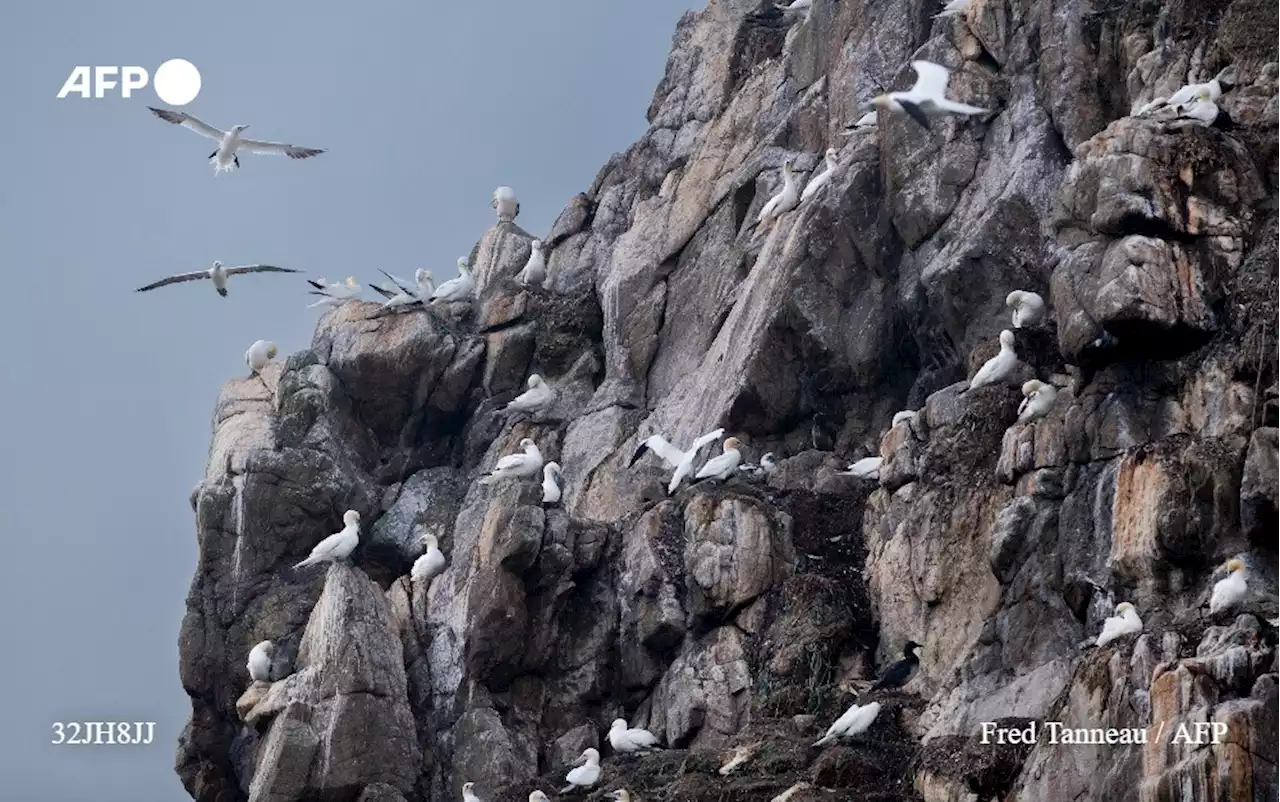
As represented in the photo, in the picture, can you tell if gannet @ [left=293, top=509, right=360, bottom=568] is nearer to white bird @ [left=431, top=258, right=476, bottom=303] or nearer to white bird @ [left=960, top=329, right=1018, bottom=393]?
white bird @ [left=431, top=258, right=476, bottom=303]

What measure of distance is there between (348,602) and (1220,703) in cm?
1560

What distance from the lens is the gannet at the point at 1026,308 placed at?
110 feet

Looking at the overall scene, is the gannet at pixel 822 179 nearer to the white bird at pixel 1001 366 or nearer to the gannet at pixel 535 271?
the white bird at pixel 1001 366

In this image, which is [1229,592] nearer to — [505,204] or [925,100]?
[925,100]

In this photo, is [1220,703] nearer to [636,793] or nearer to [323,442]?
[636,793]

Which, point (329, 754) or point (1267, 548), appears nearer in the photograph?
point (1267, 548)

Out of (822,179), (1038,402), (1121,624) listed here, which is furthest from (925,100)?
(1121,624)

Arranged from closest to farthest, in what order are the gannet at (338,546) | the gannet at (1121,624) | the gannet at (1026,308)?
the gannet at (1121,624) < the gannet at (1026,308) < the gannet at (338,546)

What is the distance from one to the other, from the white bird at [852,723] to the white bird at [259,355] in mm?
17261

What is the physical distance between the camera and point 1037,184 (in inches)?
1375

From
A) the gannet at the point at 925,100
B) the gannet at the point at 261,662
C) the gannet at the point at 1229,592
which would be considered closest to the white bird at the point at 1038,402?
the gannet at the point at 925,100

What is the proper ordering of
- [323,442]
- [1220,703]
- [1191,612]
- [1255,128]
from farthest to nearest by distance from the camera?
1. [323,442]
2. [1255,128]
3. [1191,612]
4. [1220,703]

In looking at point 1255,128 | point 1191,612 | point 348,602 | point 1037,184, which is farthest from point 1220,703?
point 348,602

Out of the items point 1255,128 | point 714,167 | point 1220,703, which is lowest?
point 1220,703
